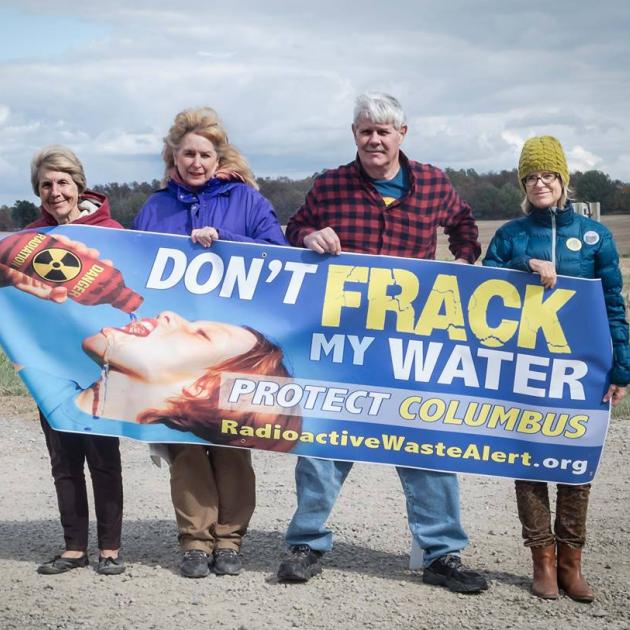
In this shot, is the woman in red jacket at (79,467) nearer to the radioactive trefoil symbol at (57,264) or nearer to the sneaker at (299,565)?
the radioactive trefoil symbol at (57,264)

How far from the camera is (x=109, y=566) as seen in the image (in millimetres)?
5613

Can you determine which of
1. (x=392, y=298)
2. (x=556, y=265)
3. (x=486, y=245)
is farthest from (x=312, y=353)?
(x=486, y=245)

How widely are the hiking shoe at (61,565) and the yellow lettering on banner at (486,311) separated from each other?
7.84 feet

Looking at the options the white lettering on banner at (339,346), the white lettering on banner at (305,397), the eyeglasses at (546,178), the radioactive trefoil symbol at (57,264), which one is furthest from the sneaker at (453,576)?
the radioactive trefoil symbol at (57,264)

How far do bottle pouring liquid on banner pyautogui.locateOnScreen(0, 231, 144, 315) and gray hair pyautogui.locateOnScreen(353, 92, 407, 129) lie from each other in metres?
1.46

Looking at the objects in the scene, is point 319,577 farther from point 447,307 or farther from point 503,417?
point 447,307

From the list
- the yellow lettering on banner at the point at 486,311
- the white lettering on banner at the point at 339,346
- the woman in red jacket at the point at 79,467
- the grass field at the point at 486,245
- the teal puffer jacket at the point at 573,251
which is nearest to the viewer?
the teal puffer jacket at the point at 573,251

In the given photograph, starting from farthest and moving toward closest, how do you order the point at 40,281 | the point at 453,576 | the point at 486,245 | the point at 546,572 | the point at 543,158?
the point at 486,245, the point at 40,281, the point at 453,576, the point at 546,572, the point at 543,158

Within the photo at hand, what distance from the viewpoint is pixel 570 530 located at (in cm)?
525

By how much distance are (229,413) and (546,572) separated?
1.74m

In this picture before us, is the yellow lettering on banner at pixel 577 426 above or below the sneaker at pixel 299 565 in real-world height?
above

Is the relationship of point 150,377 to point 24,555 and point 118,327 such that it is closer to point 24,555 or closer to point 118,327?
point 118,327

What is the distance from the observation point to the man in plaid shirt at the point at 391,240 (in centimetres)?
533

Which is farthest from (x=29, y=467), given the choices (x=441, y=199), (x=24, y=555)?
(x=441, y=199)
